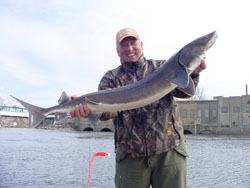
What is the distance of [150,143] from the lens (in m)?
4.38

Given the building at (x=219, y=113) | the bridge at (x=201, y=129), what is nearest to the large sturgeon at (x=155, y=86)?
the bridge at (x=201, y=129)

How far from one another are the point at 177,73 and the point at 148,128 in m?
0.98

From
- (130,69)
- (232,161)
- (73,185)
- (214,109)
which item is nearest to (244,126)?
(214,109)

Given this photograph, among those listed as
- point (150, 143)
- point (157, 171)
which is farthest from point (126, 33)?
point (157, 171)

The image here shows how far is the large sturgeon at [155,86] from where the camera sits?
423 centimetres

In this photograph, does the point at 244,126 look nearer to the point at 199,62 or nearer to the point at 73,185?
the point at 73,185

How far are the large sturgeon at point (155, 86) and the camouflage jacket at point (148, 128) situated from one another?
6.6 inches

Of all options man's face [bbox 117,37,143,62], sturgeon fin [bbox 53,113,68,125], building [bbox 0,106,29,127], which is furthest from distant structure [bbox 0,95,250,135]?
man's face [bbox 117,37,143,62]

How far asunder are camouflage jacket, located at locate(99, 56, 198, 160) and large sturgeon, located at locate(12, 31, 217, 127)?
168 mm

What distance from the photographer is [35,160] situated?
893 inches

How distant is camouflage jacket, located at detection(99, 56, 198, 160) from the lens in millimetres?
4375

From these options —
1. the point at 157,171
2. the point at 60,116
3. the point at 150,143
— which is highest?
the point at 60,116

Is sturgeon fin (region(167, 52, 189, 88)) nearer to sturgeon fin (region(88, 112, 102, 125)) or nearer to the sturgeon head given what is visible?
the sturgeon head

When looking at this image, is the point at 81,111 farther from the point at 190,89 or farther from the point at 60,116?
the point at 190,89
